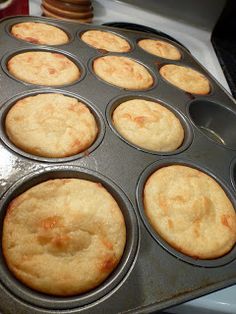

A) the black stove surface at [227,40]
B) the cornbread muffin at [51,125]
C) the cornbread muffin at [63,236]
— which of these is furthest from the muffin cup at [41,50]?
the black stove surface at [227,40]

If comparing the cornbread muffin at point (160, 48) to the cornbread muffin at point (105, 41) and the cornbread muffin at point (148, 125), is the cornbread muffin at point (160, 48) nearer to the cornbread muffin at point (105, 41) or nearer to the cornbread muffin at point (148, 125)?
the cornbread muffin at point (105, 41)

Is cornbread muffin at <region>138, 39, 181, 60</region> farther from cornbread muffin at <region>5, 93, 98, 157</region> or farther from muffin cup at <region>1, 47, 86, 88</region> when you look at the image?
cornbread muffin at <region>5, 93, 98, 157</region>

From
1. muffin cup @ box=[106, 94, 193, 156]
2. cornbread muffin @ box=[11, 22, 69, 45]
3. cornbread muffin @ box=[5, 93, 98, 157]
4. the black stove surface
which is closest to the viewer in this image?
cornbread muffin @ box=[5, 93, 98, 157]

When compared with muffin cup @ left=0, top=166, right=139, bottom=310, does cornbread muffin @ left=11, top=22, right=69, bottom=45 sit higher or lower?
higher

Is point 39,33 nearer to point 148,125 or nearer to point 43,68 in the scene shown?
point 43,68

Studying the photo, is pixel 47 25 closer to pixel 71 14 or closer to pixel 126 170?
pixel 71 14

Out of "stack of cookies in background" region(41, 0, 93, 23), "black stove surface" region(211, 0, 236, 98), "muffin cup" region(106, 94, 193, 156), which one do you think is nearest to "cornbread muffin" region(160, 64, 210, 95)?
"muffin cup" region(106, 94, 193, 156)
